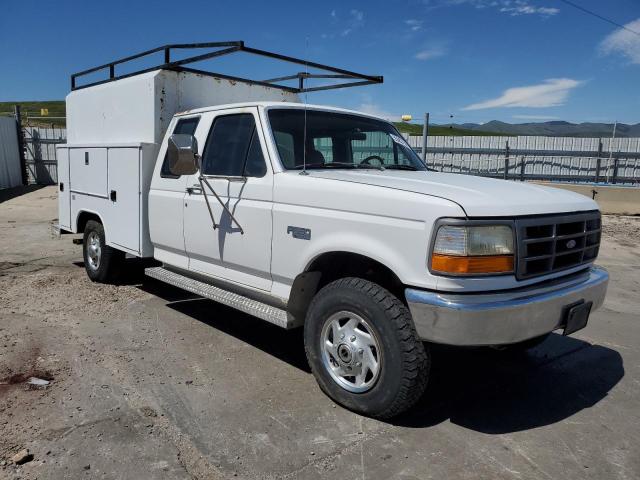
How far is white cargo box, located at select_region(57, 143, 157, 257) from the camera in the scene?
534 centimetres

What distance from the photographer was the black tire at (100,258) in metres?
6.24

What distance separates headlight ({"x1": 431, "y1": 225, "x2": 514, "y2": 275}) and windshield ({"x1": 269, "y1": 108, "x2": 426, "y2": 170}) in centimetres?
147

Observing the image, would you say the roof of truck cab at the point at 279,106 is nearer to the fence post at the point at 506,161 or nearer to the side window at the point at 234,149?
the side window at the point at 234,149

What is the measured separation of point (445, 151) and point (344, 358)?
19.6 metres

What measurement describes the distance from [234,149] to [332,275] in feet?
4.58

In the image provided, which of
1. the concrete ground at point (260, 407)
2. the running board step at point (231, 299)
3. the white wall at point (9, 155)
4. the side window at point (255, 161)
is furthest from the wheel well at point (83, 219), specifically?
the white wall at point (9, 155)

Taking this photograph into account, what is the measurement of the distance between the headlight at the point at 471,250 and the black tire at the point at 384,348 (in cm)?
40

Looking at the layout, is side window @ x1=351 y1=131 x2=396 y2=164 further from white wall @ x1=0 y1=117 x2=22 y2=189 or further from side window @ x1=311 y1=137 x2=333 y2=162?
white wall @ x1=0 y1=117 x2=22 y2=189

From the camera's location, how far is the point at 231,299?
430 cm

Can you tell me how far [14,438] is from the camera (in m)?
3.06

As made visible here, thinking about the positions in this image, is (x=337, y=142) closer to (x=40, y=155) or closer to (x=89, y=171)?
(x=89, y=171)

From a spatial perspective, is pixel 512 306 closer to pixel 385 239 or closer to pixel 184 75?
pixel 385 239

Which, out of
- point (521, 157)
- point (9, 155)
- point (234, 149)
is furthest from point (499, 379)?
point (9, 155)

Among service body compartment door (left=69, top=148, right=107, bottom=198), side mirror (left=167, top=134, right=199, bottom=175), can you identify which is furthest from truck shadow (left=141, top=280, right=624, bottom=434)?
service body compartment door (left=69, top=148, right=107, bottom=198)
